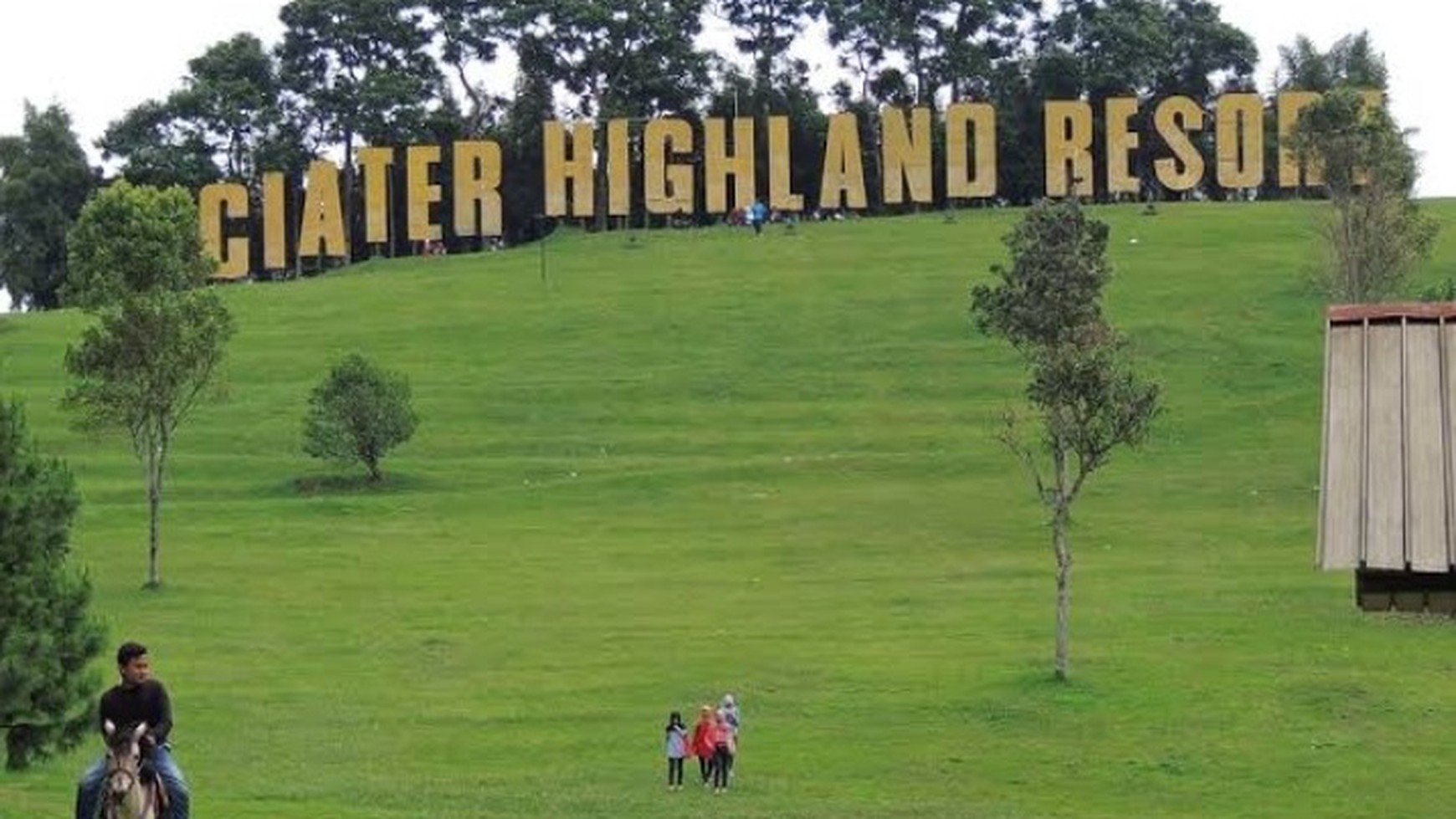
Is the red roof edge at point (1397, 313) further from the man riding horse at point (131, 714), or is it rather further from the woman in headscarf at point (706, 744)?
the woman in headscarf at point (706, 744)

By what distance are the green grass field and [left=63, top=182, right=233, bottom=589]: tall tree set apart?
14.5 feet

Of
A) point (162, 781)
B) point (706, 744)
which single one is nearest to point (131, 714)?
point (162, 781)

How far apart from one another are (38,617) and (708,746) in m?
11.0

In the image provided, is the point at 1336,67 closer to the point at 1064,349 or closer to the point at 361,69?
the point at 361,69

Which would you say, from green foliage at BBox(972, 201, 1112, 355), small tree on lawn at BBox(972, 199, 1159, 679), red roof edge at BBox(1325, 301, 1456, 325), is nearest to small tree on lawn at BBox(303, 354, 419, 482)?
small tree on lawn at BBox(972, 199, 1159, 679)

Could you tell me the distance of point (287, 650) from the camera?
174ft

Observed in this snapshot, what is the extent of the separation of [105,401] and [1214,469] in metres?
34.2

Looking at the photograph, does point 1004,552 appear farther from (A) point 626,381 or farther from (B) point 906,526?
(A) point 626,381

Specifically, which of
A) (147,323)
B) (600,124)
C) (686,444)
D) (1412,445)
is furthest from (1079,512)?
(600,124)

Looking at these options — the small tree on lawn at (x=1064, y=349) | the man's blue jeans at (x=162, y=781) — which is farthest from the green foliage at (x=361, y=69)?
the man's blue jeans at (x=162, y=781)

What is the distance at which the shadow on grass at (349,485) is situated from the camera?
79.8 meters

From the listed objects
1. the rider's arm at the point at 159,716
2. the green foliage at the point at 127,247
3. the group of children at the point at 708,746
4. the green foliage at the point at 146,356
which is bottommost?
the group of children at the point at 708,746

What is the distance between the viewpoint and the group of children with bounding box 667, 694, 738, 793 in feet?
133

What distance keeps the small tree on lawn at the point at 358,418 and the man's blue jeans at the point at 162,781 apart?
60.5 meters
